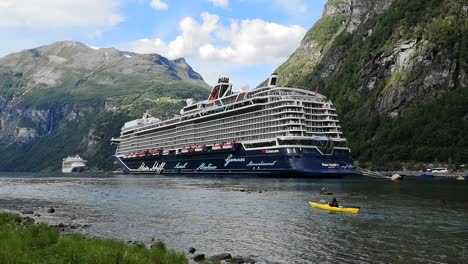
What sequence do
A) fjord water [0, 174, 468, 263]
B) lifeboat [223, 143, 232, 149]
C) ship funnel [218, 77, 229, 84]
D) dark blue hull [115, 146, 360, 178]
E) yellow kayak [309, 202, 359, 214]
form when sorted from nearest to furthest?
fjord water [0, 174, 468, 263] → yellow kayak [309, 202, 359, 214] → dark blue hull [115, 146, 360, 178] → lifeboat [223, 143, 232, 149] → ship funnel [218, 77, 229, 84]

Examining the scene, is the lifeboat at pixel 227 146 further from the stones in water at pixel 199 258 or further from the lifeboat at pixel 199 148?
the stones in water at pixel 199 258

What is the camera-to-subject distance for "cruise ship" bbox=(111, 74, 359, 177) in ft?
376

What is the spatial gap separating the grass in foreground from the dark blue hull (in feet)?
288

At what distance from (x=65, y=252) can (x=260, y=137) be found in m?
109

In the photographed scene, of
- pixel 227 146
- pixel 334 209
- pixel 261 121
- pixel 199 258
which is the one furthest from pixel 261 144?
pixel 199 258

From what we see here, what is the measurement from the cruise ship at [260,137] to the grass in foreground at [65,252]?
89.1 metres

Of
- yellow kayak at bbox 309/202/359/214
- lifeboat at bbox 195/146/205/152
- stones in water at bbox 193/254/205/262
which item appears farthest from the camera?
lifeboat at bbox 195/146/205/152

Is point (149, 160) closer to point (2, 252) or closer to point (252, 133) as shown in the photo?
point (252, 133)

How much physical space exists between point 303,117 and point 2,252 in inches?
4233

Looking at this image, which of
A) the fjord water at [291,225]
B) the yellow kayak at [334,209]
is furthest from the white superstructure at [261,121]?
the yellow kayak at [334,209]

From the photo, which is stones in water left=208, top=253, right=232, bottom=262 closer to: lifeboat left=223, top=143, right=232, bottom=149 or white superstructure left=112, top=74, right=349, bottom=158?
white superstructure left=112, top=74, right=349, bottom=158

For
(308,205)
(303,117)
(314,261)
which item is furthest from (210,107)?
(314,261)

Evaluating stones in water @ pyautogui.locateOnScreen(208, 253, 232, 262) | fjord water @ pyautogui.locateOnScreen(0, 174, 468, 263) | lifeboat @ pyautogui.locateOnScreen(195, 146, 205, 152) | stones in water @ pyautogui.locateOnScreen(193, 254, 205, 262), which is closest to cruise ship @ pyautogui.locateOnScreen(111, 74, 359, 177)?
lifeboat @ pyautogui.locateOnScreen(195, 146, 205, 152)

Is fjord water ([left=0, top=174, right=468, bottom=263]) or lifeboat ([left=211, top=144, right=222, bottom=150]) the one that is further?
lifeboat ([left=211, top=144, right=222, bottom=150])
